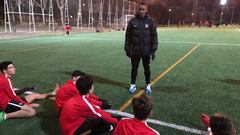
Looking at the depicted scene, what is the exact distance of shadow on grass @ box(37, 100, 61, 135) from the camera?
388 centimetres

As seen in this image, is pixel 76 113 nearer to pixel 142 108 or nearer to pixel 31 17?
pixel 142 108

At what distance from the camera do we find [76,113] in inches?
129

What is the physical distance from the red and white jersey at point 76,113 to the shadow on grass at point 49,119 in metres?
0.57

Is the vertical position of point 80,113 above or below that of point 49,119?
above

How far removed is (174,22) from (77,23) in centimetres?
4707

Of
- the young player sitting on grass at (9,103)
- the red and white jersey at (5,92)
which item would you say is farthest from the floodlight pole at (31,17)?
the red and white jersey at (5,92)

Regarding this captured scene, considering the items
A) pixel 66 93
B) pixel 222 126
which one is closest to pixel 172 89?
pixel 66 93

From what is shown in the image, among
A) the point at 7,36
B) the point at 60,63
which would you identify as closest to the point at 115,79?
the point at 60,63

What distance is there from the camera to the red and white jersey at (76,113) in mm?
3268

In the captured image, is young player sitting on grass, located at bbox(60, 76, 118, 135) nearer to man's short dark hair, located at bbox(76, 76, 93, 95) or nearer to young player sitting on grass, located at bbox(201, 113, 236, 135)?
man's short dark hair, located at bbox(76, 76, 93, 95)

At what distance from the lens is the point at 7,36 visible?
2114 cm

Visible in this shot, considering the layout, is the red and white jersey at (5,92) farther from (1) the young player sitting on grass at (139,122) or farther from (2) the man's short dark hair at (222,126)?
(2) the man's short dark hair at (222,126)

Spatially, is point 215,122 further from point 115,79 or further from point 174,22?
point 174,22

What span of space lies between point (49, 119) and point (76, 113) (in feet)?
4.03
